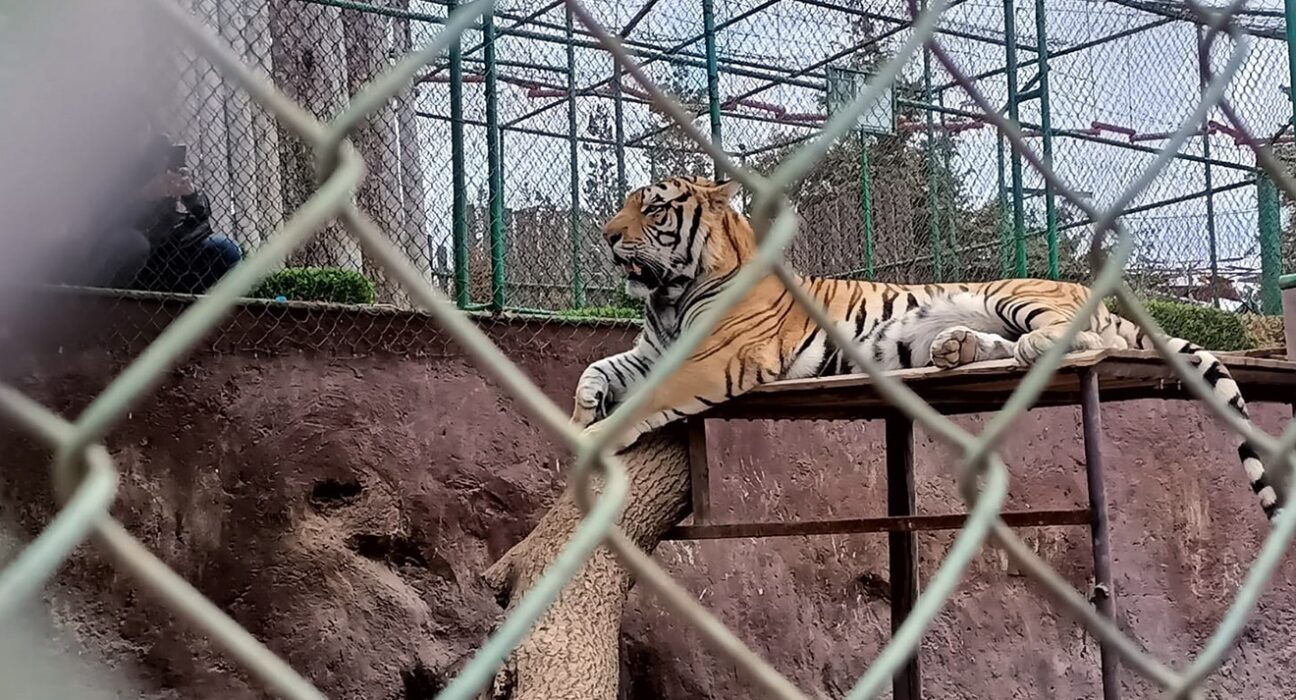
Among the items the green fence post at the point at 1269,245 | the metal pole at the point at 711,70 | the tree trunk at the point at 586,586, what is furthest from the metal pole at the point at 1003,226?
the tree trunk at the point at 586,586

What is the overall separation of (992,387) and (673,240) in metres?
1.29

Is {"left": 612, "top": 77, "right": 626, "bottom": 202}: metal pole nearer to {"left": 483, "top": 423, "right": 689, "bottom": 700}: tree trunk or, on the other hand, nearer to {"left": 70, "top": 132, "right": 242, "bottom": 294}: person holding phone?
{"left": 70, "top": 132, "right": 242, "bottom": 294}: person holding phone

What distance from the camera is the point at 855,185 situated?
8.40 metres

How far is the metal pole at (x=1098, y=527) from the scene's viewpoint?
3234 millimetres

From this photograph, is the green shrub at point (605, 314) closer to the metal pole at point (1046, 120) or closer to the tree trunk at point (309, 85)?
the tree trunk at point (309, 85)

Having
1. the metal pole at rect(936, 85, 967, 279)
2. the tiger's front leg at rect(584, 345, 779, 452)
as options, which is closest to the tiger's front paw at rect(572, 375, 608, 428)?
the tiger's front leg at rect(584, 345, 779, 452)

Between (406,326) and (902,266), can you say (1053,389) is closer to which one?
(406,326)

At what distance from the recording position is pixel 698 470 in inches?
159

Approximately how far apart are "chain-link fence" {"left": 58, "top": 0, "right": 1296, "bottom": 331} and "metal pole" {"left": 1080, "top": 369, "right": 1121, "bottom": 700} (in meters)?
2.54

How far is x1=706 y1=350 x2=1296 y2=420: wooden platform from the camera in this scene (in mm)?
3328

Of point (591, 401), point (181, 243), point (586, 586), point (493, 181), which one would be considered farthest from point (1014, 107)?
point (181, 243)

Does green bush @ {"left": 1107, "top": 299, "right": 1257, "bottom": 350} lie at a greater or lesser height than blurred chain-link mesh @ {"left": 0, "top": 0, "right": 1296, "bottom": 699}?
lesser

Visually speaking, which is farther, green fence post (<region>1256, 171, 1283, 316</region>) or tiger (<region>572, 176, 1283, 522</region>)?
green fence post (<region>1256, 171, 1283, 316</region>)

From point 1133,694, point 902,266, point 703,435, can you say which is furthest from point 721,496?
point 902,266
